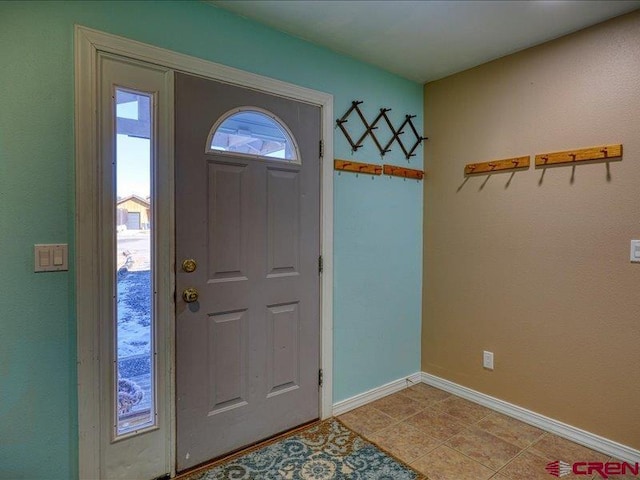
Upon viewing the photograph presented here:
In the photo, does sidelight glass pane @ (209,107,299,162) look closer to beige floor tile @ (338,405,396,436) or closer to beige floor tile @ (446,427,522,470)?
beige floor tile @ (338,405,396,436)

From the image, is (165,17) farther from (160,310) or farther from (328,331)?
(328,331)

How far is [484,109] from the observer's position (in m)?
2.55

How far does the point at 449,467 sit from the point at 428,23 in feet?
7.94

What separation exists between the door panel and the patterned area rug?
0.10m

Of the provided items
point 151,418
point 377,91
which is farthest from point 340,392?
point 377,91

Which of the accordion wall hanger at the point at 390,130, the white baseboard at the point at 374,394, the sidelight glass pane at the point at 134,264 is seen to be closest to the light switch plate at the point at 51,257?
the sidelight glass pane at the point at 134,264

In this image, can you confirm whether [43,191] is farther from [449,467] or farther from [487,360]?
[487,360]

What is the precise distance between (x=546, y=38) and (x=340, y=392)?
2.59 m

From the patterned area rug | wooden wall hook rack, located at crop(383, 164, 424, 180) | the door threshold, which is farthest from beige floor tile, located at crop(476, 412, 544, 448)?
wooden wall hook rack, located at crop(383, 164, 424, 180)

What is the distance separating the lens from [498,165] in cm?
247

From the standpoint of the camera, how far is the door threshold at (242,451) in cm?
184

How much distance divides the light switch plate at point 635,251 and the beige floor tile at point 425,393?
4.99 feet

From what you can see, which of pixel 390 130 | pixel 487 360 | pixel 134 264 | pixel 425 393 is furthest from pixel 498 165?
pixel 134 264

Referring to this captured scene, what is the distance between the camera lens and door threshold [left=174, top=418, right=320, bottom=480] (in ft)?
6.02
